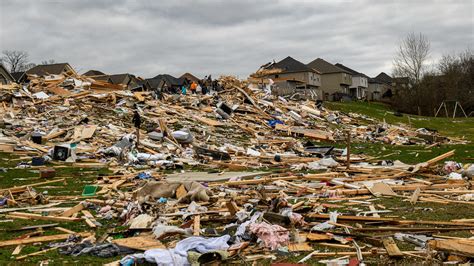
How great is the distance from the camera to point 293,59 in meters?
84.8

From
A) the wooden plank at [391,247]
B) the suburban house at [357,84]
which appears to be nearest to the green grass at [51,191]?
the wooden plank at [391,247]

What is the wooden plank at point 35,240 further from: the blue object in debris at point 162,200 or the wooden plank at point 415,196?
the wooden plank at point 415,196

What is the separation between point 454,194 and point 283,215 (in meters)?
4.37

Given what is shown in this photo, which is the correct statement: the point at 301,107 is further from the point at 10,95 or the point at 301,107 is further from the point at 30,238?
the point at 30,238

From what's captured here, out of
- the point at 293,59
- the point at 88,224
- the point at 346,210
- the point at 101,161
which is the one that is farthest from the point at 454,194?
the point at 293,59

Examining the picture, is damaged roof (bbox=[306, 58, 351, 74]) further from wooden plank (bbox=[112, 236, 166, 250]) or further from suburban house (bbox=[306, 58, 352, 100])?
wooden plank (bbox=[112, 236, 166, 250])

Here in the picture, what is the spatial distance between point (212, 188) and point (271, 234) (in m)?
4.58

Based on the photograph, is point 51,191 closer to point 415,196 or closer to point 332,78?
point 415,196

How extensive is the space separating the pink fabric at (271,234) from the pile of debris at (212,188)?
0.02 m

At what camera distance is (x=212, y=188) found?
10.7 metres

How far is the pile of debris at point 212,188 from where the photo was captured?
19.9ft

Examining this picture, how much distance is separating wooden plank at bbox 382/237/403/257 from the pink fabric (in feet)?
3.98

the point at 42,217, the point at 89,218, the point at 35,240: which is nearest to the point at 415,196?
the point at 89,218

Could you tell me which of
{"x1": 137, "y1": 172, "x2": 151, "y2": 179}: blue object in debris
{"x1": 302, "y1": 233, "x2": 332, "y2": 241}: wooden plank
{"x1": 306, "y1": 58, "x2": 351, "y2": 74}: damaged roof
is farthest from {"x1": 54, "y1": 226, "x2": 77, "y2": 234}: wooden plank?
{"x1": 306, "y1": 58, "x2": 351, "y2": 74}: damaged roof
